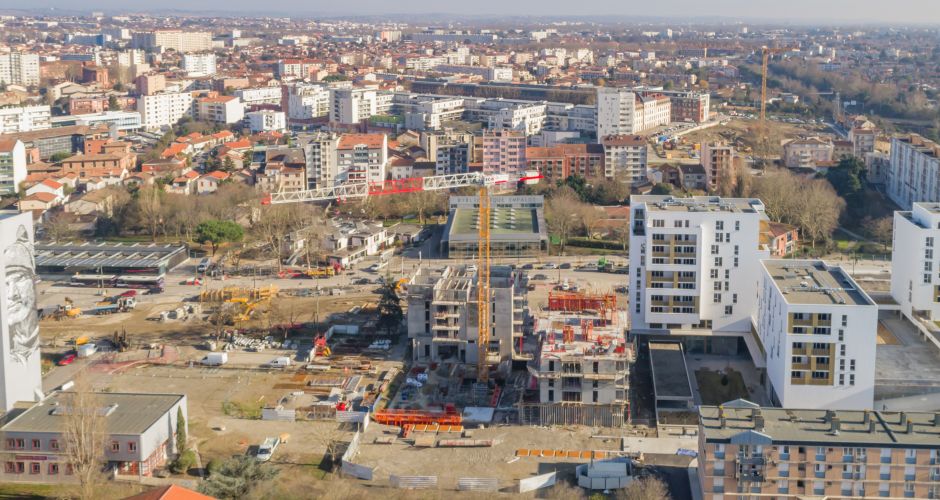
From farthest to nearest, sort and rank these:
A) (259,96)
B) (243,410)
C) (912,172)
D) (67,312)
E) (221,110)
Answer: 1. (259,96)
2. (221,110)
3. (912,172)
4. (67,312)
5. (243,410)

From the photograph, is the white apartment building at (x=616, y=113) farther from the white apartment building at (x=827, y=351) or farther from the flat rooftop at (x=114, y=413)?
the flat rooftop at (x=114, y=413)

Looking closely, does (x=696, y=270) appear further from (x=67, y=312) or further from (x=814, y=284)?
(x=67, y=312)

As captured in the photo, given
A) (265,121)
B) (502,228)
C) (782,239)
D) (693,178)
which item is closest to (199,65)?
(265,121)

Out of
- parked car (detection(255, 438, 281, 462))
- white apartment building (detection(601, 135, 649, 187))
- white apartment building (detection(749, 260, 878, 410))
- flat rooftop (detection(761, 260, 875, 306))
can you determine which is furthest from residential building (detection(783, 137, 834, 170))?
parked car (detection(255, 438, 281, 462))

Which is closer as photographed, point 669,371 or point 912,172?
point 669,371

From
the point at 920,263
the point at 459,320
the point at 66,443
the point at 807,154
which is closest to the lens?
the point at 66,443

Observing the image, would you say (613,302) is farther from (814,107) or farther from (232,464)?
(814,107)
